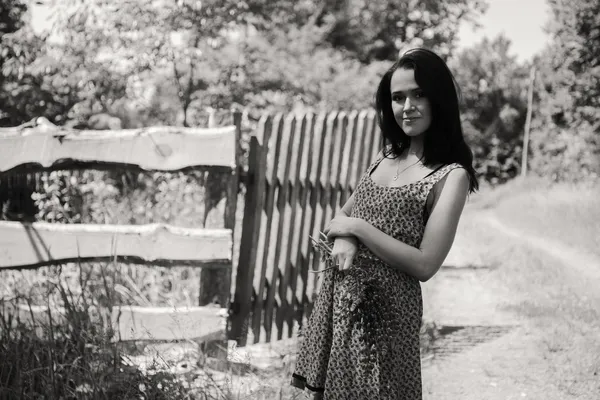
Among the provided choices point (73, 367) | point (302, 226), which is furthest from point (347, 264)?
point (302, 226)

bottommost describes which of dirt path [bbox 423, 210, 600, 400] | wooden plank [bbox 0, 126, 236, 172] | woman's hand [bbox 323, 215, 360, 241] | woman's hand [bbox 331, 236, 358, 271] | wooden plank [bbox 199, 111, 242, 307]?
dirt path [bbox 423, 210, 600, 400]

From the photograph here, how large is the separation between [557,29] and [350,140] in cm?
1186

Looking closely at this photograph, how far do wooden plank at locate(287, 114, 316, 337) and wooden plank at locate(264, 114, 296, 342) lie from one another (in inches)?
4.3

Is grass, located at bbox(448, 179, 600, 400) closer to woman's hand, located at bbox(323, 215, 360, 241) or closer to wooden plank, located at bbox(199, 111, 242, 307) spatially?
wooden plank, located at bbox(199, 111, 242, 307)

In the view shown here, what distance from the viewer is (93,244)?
127 inches

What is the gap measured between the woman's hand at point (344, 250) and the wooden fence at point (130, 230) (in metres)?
1.68

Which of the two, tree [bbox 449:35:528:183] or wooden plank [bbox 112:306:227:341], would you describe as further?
tree [bbox 449:35:528:183]

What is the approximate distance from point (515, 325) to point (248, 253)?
8.04ft

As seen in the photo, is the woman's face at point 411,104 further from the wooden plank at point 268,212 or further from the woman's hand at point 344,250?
the wooden plank at point 268,212

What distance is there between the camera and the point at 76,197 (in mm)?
6055

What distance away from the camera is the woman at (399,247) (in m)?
1.69

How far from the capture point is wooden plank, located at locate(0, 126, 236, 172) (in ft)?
10.3

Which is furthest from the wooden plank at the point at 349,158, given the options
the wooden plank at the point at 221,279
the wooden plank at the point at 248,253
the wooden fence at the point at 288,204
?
the wooden plank at the point at 221,279

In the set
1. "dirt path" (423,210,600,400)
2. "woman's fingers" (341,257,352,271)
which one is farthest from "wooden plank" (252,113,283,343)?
"woman's fingers" (341,257,352,271)
